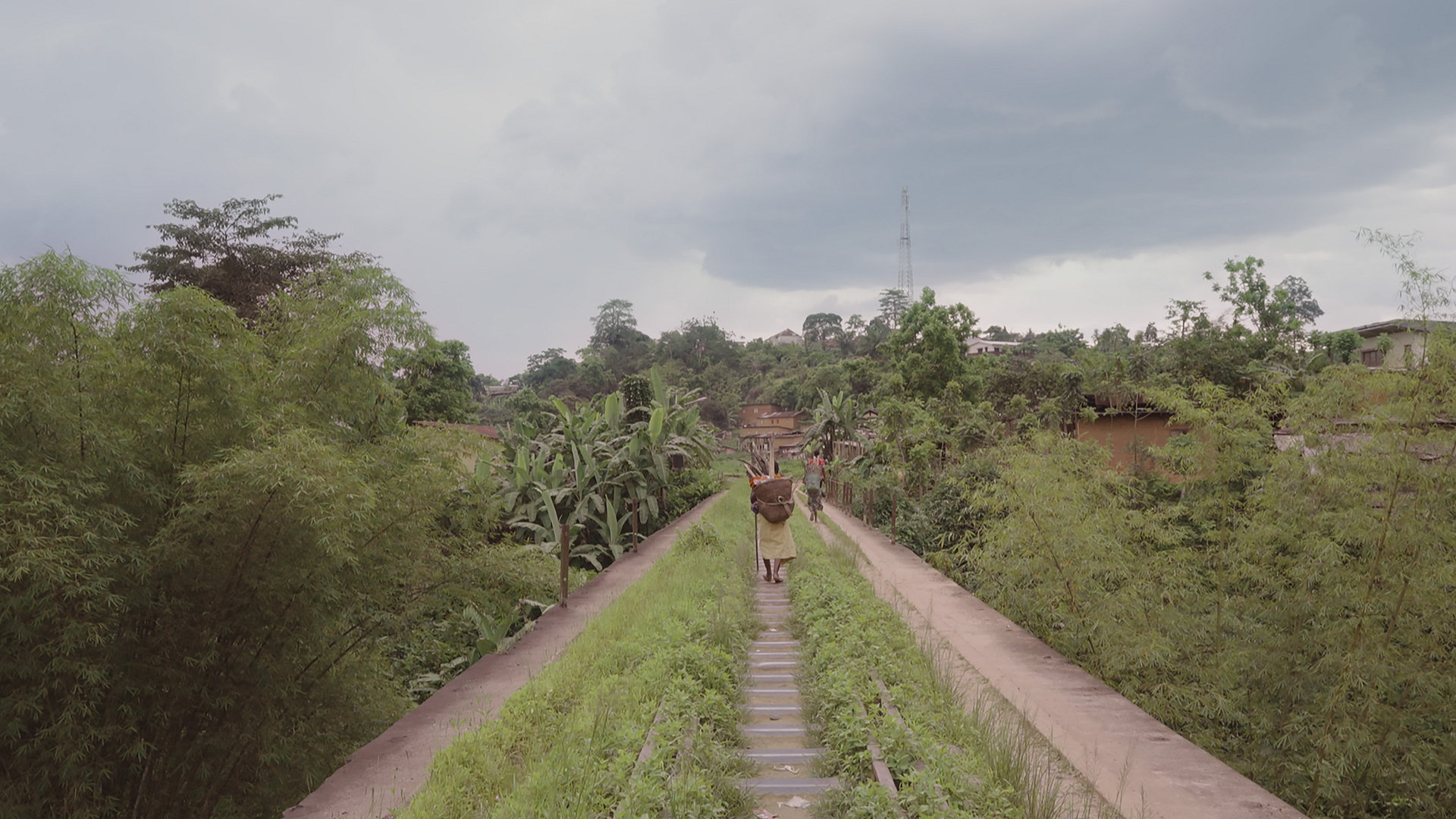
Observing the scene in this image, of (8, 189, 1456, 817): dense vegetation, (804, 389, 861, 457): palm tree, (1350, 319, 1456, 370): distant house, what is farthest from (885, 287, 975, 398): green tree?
(8, 189, 1456, 817): dense vegetation

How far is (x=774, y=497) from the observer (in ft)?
32.3

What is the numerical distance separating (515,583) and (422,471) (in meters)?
2.25

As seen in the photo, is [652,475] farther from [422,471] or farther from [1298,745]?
[1298,745]

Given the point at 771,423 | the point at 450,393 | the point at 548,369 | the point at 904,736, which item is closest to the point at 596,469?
the point at 904,736

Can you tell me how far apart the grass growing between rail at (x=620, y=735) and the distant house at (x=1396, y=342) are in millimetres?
5037

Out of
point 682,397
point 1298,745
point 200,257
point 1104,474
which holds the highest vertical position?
point 200,257

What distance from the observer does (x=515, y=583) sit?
7.75 metres

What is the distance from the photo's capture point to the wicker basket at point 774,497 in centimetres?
982

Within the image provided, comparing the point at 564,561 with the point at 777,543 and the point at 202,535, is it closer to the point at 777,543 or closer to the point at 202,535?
the point at 777,543

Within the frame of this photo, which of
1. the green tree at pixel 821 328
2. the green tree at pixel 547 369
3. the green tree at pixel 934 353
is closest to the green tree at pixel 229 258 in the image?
the green tree at pixel 934 353

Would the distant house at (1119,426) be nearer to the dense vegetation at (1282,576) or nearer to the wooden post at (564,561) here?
the dense vegetation at (1282,576)

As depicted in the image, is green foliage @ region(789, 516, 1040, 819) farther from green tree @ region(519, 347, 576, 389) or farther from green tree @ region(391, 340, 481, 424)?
green tree @ region(519, 347, 576, 389)

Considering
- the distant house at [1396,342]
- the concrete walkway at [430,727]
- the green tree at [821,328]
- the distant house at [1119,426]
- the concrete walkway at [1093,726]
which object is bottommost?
the concrete walkway at [1093,726]

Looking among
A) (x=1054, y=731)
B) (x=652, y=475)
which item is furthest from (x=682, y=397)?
(x=1054, y=731)
